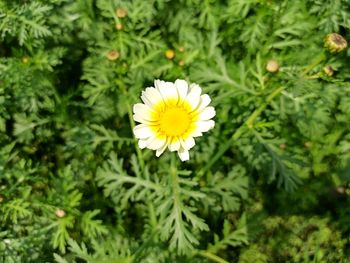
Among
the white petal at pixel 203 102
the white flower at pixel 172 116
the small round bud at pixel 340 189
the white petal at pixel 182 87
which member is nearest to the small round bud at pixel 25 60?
the white flower at pixel 172 116

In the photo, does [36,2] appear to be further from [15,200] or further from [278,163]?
[278,163]

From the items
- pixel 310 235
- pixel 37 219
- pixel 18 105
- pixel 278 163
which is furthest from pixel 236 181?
pixel 18 105

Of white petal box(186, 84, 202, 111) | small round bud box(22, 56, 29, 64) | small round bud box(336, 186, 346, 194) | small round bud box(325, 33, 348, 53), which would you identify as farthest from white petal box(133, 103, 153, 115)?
small round bud box(336, 186, 346, 194)

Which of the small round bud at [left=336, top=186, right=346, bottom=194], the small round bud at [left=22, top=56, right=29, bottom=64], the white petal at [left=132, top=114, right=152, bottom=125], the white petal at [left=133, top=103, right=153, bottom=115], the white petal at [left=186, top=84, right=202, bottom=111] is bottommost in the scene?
the small round bud at [left=336, top=186, right=346, bottom=194]

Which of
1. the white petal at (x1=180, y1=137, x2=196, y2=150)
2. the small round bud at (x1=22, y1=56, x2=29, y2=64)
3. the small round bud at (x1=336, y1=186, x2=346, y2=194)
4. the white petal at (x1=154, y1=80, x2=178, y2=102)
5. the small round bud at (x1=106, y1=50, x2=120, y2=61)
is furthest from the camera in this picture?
the small round bud at (x1=336, y1=186, x2=346, y2=194)

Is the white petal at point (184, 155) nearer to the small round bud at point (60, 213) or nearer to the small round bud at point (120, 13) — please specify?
the small round bud at point (60, 213)

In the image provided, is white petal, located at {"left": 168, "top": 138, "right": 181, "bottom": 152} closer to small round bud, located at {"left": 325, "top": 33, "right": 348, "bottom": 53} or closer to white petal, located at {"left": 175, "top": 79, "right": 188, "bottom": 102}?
white petal, located at {"left": 175, "top": 79, "right": 188, "bottom": 102}

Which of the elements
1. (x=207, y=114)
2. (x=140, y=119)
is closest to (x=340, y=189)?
(x=207, y=114)
